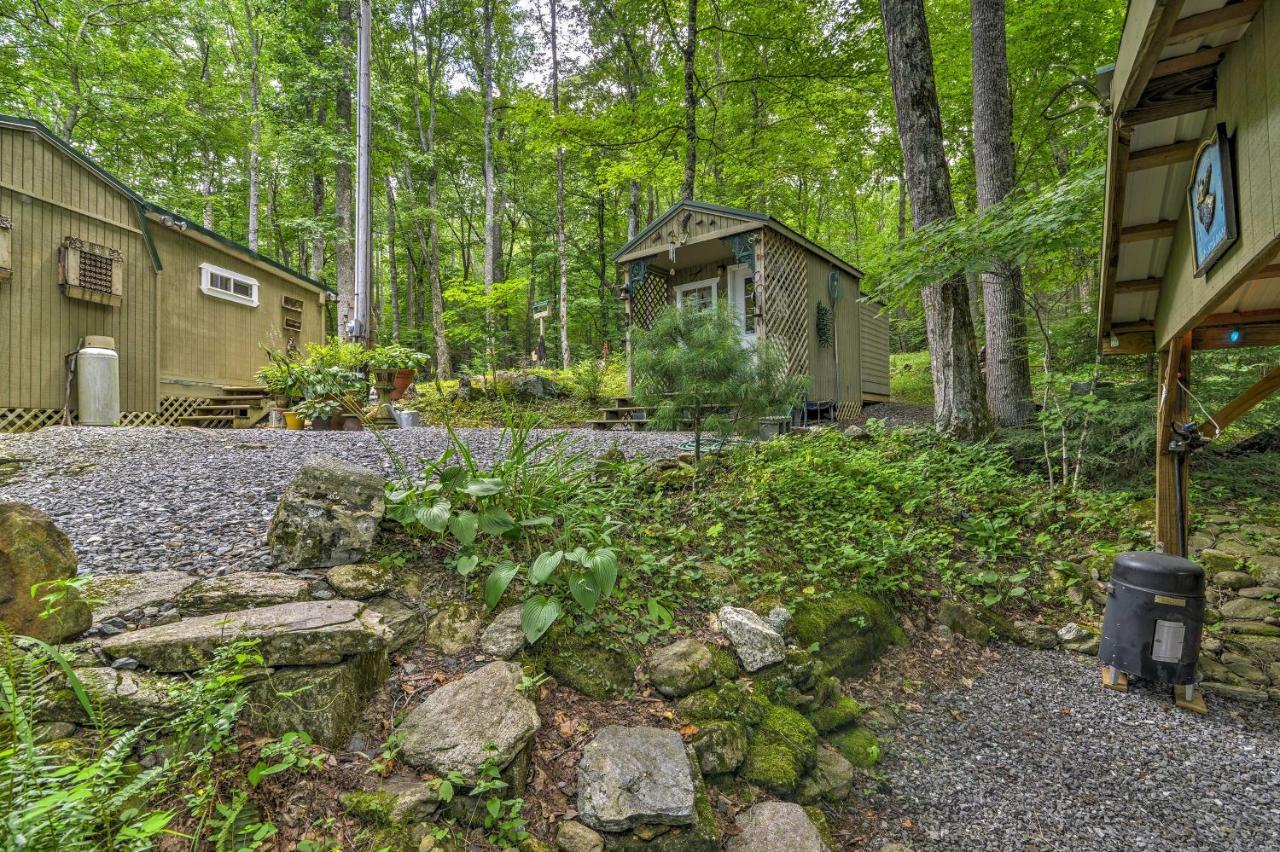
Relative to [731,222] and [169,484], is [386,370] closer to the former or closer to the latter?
[169,484]

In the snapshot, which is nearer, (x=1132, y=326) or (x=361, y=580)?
(x=361, y=580)

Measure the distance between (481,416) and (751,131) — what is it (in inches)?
302

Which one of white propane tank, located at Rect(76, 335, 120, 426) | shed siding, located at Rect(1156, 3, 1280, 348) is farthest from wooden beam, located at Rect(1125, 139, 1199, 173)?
white propane tank, located at Rect(76, 335, 120, 426)

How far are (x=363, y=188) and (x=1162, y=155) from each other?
7.89 metres

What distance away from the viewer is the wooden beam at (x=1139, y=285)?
2.82m

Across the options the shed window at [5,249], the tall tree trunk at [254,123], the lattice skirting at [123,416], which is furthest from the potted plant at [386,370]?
the tall tree trunk at [254,123]

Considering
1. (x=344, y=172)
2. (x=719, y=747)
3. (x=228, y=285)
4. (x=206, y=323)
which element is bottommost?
(x=719, y=747)

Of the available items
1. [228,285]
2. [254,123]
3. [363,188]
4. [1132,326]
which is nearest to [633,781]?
[1132,326]

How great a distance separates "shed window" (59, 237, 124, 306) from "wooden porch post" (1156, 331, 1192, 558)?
1012cm

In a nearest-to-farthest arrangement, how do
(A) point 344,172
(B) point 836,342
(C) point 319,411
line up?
(C) point 319,411 < (B) point 836,342 < (A) point 344,172

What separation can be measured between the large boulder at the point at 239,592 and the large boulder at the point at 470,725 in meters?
0.69

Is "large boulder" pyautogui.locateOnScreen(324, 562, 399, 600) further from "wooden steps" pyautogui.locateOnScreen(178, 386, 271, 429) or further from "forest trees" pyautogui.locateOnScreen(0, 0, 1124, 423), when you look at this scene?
"wooden steps" pyautogui.locateOnScreen(178, 386, 271, 429)

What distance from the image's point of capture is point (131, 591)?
1.84 meters

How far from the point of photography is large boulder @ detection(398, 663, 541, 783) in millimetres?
1513
